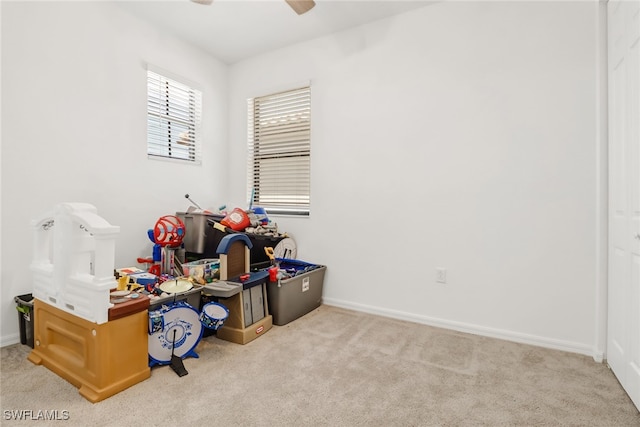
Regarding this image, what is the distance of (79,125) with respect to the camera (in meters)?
2.40

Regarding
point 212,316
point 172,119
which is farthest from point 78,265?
point 172,119

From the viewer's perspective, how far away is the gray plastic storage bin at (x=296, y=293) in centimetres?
250

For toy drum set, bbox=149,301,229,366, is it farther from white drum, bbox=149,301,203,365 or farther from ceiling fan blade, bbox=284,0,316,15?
ceiling fan blade, bbox=284,0,316,15

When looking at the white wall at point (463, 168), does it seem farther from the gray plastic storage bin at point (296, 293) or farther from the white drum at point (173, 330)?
the white drum at point (173, 330)

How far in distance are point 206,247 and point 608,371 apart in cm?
291

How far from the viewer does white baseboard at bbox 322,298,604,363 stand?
2096 millimetres

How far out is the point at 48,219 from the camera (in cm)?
177

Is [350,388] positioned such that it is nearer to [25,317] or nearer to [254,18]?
[25,317]

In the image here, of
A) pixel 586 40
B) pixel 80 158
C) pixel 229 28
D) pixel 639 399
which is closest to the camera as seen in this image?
pixel 639 399

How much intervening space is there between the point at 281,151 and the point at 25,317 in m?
2.46

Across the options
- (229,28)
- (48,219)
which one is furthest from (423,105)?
(48,219)

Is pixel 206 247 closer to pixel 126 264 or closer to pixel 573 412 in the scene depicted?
pixel 126 264

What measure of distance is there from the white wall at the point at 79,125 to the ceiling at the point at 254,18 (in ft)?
0.62

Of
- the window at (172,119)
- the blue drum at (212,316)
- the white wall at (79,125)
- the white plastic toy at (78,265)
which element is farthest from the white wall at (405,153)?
the blue drum at (212,316)
